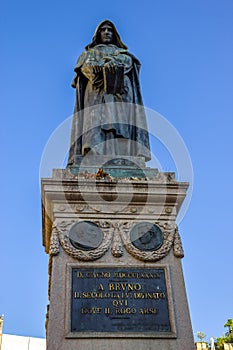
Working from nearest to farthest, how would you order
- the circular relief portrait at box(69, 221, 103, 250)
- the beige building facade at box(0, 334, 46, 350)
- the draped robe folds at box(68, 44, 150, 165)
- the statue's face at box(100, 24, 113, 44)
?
the circular relief portrait at box(69, 221, 103, 250) → the draped robe folds at box(68, 44, 150, 165) → the statue's face at box(100, 24, 113, 44) → the beige building facade at box(0, 334, 46, 350)

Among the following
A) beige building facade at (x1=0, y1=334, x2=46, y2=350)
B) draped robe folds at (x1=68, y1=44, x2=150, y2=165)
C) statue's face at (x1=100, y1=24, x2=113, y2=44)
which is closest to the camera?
draped robe folds at (x1=68, y1=44, x2=150, y2=165)

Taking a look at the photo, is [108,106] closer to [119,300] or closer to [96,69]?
[96,69]

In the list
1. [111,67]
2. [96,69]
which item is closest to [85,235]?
[111,67]

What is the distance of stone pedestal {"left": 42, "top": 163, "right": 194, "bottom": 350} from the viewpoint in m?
6.02

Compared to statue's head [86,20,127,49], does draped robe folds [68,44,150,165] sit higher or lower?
lower

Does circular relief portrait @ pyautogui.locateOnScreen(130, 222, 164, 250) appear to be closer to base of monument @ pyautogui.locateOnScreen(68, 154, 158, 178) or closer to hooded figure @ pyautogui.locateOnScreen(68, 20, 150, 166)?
base of monument @ pyautogui.locateOnScreen(68, 154, 158, 178)

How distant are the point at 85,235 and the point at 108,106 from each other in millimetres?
3375

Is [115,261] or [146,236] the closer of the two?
[115,261]

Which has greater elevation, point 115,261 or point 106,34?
point 106,34

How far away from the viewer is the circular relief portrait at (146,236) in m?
6.87

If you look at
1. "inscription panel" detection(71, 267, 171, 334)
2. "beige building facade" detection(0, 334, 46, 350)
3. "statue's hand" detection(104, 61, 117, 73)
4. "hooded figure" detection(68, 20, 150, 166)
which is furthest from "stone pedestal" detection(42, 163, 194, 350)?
"beige building facade" detection(0, 334, 46, 350)

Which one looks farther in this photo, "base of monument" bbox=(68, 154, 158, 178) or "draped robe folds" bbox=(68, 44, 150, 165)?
"draped robe folds" bbox=(68, 44, 150, 165)

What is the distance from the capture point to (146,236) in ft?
22.8

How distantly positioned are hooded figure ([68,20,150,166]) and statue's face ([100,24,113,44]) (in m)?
0.26
